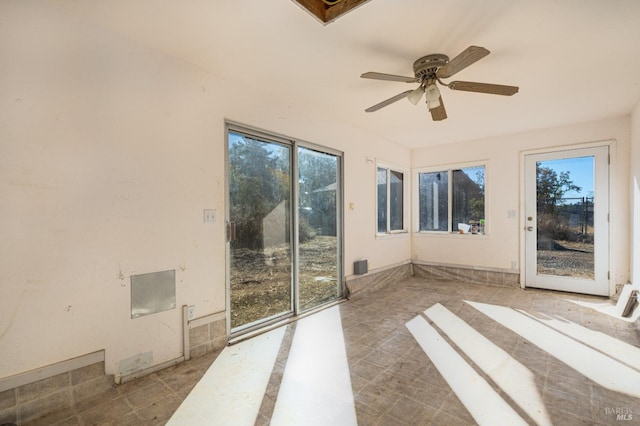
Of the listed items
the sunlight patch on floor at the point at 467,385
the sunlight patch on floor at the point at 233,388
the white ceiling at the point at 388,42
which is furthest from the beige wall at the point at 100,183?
the sunlight patch on floor at the point at 467,385

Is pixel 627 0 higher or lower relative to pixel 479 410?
higher

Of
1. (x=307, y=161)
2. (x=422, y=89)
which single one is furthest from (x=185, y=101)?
(x=422, y=89)

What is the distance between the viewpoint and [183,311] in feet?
8.29

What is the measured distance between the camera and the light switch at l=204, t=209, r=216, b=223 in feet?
8.84

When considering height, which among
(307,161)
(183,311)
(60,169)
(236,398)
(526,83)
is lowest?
(236,398)

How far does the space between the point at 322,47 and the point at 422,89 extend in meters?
0.97

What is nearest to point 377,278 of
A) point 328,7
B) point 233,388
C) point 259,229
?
point 259,229

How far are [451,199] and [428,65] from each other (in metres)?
3.62

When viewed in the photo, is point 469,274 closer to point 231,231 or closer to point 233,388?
point 231,231

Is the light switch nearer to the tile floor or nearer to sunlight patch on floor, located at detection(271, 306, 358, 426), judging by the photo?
the tile floor

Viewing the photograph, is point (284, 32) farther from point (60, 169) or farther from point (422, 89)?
point (60, 169)

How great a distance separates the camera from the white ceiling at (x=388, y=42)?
1943mm

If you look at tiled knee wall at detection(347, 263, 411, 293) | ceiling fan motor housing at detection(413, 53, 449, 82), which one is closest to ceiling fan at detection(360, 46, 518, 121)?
ceiling fan motor housing at detection(413, 53, 449, 82)

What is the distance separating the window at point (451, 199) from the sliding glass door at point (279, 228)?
2459 mm
